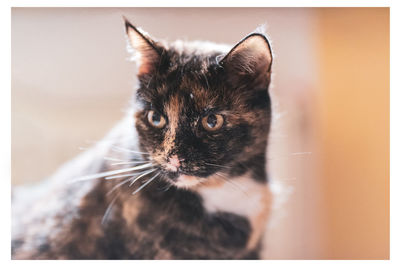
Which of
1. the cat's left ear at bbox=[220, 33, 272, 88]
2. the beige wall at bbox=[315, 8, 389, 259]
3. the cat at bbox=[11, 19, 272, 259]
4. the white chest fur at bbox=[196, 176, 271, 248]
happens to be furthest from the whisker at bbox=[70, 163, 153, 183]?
the beige wall at bbox=[315, 8, 389, 259]

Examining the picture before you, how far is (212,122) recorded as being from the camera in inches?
27.4

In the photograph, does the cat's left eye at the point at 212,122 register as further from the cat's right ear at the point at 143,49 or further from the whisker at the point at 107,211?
the whisker at the point at 107,211

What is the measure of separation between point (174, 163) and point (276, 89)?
1.11 feet

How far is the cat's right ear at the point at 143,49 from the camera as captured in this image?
677 mm

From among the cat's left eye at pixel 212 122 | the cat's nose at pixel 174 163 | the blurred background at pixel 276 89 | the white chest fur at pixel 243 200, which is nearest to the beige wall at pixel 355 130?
the blurred background at pixel 276 89

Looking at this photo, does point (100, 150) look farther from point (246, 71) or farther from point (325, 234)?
point (325, 234)

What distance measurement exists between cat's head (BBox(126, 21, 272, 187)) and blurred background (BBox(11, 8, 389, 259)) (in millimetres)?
76

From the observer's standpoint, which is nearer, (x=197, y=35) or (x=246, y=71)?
(x=246, y=71)

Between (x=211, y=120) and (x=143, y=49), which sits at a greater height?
(x=143, y=49)

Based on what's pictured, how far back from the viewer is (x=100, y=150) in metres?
0.85
